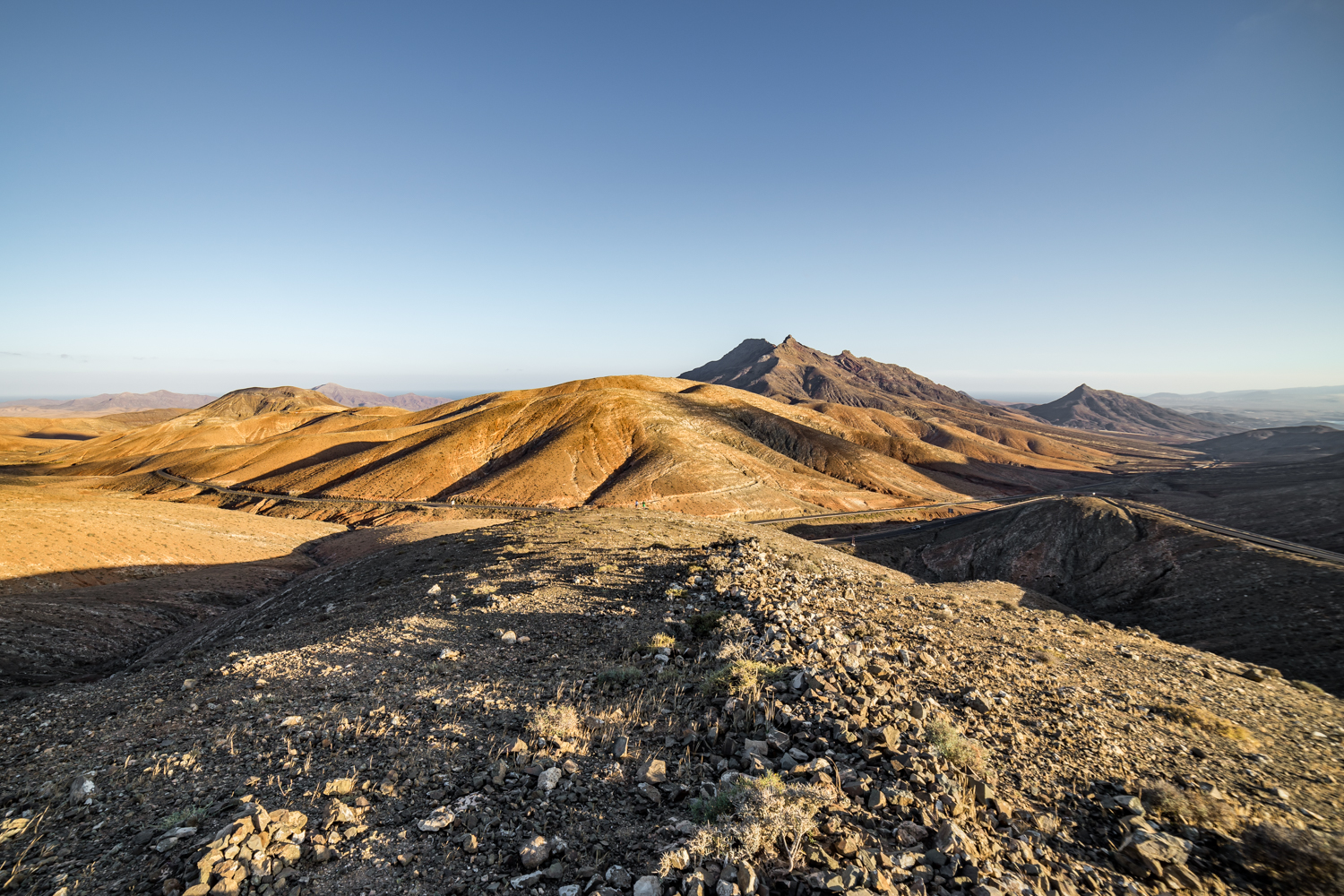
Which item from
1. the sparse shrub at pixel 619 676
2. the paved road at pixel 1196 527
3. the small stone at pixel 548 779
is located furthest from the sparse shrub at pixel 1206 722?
the paved road at pixel 1196 527

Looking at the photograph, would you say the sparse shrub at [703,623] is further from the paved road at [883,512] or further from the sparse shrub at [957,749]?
the paved road at [883,512]

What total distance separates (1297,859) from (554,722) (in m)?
8.13

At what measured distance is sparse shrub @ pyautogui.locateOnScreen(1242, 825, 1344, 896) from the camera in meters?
5.00

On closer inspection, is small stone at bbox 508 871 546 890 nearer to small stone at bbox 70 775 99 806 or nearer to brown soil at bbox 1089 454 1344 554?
small stone at bbox 70 775 99 806

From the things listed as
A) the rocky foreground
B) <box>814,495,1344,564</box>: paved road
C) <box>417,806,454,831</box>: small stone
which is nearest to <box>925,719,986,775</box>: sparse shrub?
the rocky foreground

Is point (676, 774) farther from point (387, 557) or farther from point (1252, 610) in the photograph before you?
point (1252, 610)

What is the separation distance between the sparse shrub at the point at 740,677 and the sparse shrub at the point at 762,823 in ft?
7.80

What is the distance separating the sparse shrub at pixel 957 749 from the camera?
20.2ft

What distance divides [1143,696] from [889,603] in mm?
5336

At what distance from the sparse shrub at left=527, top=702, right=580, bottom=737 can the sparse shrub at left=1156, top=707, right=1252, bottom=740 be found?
377 inches

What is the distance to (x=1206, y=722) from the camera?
27.1 feet

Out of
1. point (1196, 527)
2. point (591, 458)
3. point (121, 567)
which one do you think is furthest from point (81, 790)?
point (591, 458)

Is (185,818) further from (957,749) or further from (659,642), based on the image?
(957,749)

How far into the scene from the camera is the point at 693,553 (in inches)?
674
